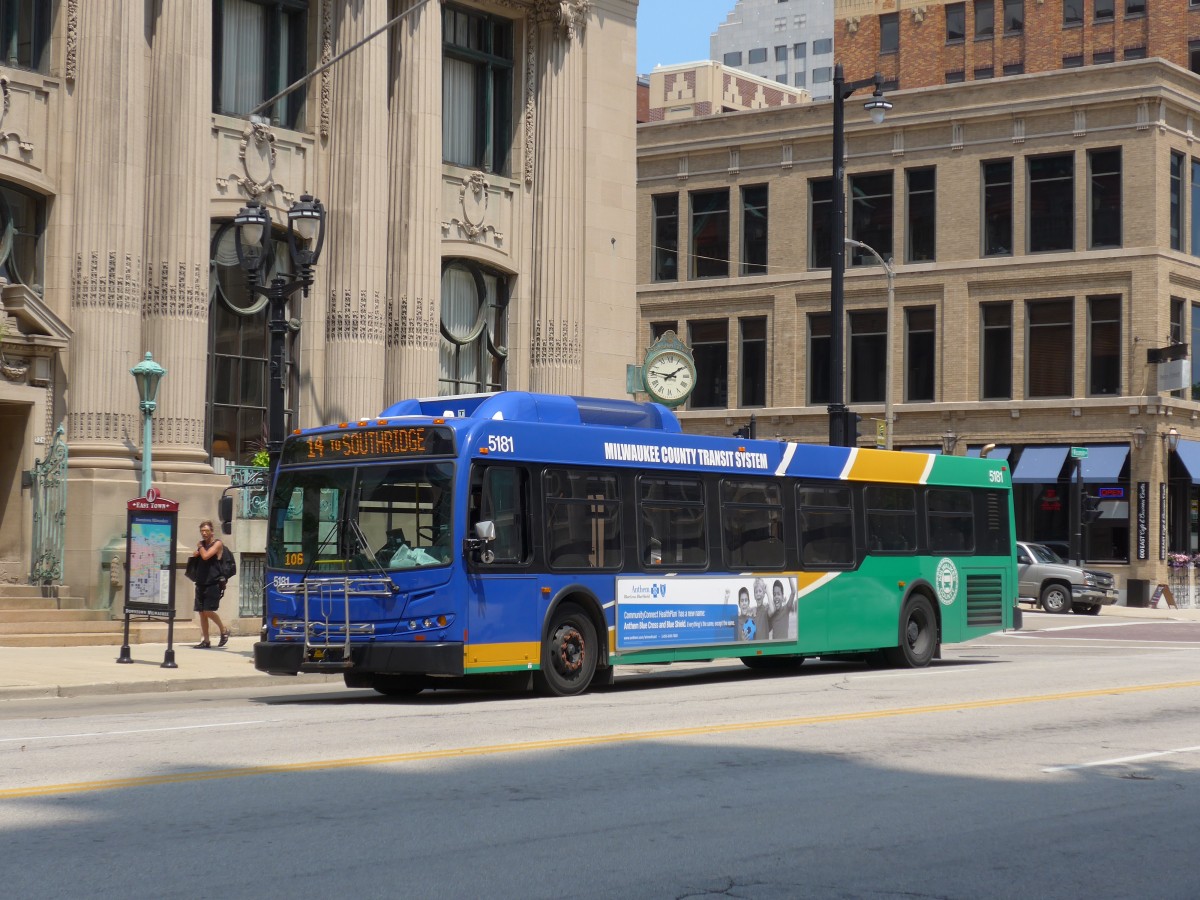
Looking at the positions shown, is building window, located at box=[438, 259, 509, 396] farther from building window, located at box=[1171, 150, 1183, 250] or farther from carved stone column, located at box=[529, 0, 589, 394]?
building window, located at box=[1171, 150, 1183, 250]

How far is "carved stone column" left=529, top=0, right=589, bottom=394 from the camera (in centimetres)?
3412

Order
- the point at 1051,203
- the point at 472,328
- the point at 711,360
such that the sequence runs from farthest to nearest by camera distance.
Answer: the point at 711,360, the point at 1051,203, the point at 472,328

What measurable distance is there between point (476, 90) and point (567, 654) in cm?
1890

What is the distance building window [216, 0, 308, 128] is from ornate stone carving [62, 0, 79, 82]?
9.89 ft

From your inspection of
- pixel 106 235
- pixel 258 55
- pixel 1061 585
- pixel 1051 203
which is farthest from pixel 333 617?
pixel 1051 203

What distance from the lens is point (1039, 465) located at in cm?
5178

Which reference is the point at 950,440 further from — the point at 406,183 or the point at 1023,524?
the point at 406,183

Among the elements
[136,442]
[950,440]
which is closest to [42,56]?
[136,442]

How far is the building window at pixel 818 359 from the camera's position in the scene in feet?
184

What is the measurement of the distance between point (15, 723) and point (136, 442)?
470 inches

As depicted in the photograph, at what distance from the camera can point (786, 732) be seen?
45.7 feet

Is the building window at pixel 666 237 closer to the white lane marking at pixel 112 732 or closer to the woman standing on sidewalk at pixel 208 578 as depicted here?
the woman standing on sidewalk at pixel 208 578

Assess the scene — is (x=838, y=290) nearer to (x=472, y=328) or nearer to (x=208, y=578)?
(x=472, y=328)

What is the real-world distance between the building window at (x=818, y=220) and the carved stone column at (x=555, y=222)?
23208 millimetres
